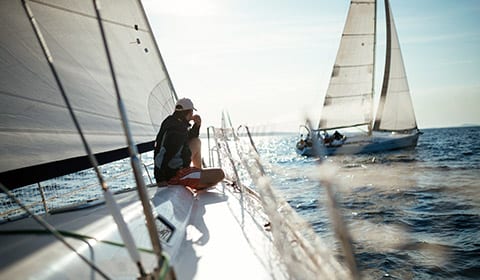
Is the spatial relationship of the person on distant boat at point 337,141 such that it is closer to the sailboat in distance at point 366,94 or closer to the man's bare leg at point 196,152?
the sailboat in distance at point 366,94

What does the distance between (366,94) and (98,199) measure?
22.0m

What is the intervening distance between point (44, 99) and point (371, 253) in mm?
A: 3513

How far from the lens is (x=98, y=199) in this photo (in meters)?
1.95

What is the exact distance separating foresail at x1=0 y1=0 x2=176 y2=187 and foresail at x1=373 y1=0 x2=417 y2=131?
21.5 metres

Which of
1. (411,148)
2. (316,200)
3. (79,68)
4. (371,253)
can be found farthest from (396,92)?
(79,68)

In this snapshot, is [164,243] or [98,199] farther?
[98,199]

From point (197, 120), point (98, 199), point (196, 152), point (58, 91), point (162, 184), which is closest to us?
point (98, 199)

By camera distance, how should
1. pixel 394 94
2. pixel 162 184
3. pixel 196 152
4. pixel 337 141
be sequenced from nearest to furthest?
pixel 162 184, pixel 196 152, pixel 394 94, pixel 337 141

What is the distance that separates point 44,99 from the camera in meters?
2.01

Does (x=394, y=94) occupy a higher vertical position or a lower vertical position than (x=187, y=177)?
lower

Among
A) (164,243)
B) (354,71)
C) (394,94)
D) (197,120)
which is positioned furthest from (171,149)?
(394,94)

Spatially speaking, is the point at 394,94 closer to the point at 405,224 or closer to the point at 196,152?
the point at 405,224

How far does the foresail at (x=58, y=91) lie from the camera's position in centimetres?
182

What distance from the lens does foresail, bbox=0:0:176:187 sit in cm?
182
